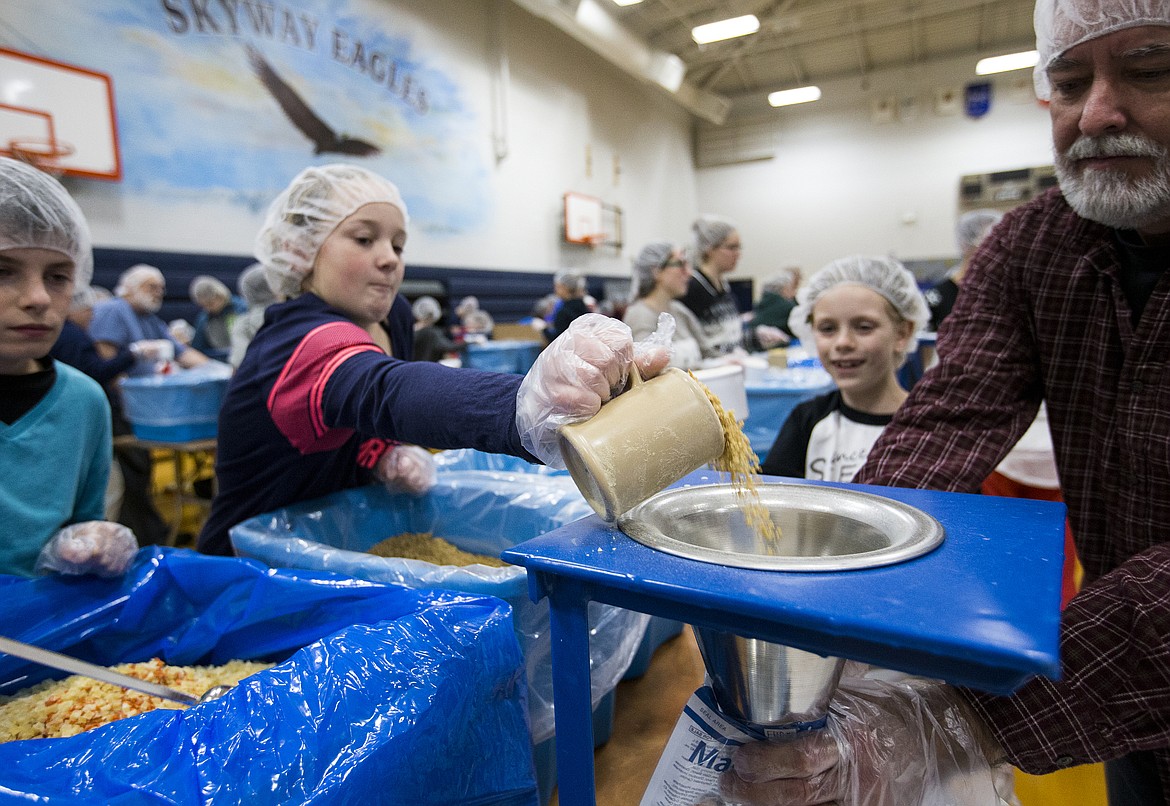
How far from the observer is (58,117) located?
4363mm

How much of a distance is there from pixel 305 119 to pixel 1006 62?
33.4ft

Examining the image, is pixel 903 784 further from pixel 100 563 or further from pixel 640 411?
pixel 100 563

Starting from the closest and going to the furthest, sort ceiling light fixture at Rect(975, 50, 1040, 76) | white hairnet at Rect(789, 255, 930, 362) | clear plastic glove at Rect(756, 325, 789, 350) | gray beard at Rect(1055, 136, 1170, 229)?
gray beard at Rect(1055, 136, 1170, 229)
white hairnet at Rect(789, 255, 930, 362)
clear plastic glove at Rect(756, 325, 789, 350)
ceiling light fixture at Rect(975, 50, 1040, 76)

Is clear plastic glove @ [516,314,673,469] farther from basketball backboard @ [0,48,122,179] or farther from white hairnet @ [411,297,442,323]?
white hairnet @ [411,297,442,323]

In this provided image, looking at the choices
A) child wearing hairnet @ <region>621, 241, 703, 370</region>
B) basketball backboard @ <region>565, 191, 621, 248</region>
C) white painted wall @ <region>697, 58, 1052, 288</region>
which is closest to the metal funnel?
child wearing hairnet @ <region>621, 241, 703, 370</region>

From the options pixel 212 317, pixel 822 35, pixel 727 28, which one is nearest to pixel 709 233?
pixel 212 317

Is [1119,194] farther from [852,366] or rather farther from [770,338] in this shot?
[770,338]

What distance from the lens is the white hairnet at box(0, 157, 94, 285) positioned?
1.04 metres

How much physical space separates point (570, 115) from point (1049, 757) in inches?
394

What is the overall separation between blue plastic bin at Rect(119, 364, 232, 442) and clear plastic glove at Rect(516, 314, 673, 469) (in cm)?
270

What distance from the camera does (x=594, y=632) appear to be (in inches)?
46.4

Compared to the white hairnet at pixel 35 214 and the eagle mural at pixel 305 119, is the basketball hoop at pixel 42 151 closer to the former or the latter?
the eagle mural at pixel 305 119

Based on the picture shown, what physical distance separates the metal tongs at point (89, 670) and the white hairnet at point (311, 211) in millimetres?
842

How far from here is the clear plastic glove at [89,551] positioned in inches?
42.4
